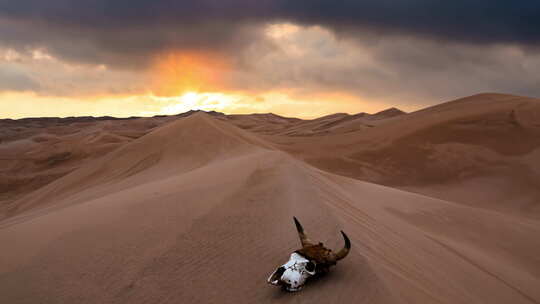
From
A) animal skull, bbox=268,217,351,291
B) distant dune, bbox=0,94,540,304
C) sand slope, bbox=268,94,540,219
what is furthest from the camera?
sand slope, bbox=268,94,540,219

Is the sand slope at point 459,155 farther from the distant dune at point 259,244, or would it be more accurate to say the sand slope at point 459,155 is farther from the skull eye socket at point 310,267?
the skull eye socket at point 310,267

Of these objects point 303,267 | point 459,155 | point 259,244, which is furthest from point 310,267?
point 459,155

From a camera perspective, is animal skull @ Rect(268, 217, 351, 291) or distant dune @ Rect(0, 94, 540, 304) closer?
animal skull @ Rect(268, 217, 351, 291)

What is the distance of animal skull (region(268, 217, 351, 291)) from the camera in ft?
8.42

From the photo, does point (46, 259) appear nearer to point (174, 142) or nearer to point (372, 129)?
point (174, 142)

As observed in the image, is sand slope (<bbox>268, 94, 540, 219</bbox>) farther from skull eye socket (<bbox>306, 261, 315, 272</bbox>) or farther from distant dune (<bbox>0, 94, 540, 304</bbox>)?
skull eye socket (<bbox>306, 261, 315, 272</bbox>)

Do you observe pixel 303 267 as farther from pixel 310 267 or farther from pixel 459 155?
pixel 459 155

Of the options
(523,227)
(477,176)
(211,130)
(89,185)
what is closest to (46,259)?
(523,227)

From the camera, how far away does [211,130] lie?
12859mm

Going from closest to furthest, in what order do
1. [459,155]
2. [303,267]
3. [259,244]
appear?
1. [303,267]
2. [259,244]
3. [459,155]

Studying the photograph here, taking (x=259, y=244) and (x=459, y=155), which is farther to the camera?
(x=459, y=155)

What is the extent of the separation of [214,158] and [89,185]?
13.6ft

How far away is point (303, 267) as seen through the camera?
2.60 meters

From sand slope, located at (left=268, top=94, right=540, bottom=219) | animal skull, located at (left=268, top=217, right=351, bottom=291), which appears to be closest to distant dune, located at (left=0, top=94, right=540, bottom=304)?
animal skull, located at (left=268, top=217, right=351, bottom=291)
